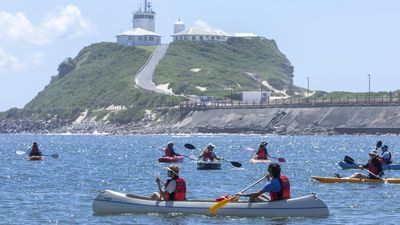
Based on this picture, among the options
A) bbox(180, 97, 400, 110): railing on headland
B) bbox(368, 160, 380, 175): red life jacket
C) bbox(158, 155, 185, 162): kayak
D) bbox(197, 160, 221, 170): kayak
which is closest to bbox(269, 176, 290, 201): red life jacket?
bbox(368, 160, 380, 175): red life jacket

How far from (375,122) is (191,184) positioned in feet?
355

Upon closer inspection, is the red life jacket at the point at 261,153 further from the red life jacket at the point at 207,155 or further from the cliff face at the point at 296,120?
the cliff face at the point at 296,120

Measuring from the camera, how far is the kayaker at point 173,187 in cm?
3869

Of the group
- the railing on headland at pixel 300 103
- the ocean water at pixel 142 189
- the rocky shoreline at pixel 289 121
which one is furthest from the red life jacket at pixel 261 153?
the railing on headland at pixel 300 103

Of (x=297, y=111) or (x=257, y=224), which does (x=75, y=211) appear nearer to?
(x=257, y=224)

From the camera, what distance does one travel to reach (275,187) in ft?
125

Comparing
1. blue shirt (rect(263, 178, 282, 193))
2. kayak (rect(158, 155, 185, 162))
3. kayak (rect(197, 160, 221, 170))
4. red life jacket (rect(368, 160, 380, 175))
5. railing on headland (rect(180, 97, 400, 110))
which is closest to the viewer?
blue shirt (rect(263, 178, 282, 193))

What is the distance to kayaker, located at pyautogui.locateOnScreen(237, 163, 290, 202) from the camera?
37.6 metres

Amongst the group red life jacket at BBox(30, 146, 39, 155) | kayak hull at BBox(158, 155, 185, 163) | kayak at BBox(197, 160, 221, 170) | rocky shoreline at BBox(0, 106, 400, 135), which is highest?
rocky shoreline at BBox(0, 106, 400, 135)

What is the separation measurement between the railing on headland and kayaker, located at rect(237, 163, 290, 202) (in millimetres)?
127190

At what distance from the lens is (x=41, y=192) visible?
1993 inches

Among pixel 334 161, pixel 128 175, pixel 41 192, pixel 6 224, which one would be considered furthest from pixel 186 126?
pixel 6 224

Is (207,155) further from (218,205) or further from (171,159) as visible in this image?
(218,205)

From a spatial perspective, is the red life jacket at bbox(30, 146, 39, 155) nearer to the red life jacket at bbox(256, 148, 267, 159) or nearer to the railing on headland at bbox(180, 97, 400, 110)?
the red life jacket at bbox(256, 148, 267, 159)
